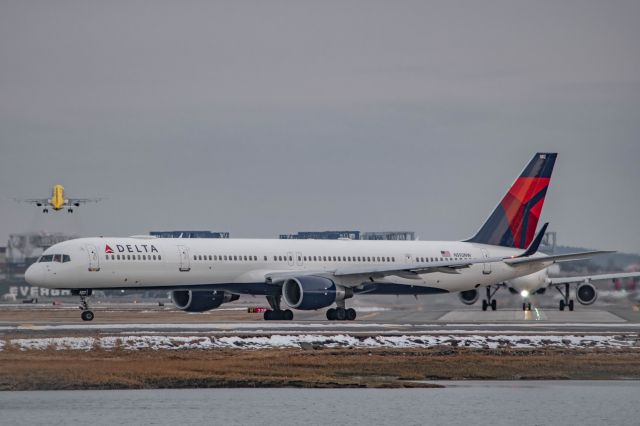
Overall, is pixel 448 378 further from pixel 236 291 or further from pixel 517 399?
pixel 236 291

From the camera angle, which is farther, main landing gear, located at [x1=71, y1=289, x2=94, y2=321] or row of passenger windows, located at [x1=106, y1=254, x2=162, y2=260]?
row of passenger windows, located at [x1=106, y1=254, x2=162, y2=260]

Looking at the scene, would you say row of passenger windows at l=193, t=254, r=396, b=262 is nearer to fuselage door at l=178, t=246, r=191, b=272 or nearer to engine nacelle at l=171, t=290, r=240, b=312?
fuselage door at l=178, t=246, r=191, b=272

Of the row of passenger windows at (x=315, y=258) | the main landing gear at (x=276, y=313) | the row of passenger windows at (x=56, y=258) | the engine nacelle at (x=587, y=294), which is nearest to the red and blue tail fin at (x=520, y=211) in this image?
the row of passenger windows at (x=315, y=258)

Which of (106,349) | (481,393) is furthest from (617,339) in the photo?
(106,349)

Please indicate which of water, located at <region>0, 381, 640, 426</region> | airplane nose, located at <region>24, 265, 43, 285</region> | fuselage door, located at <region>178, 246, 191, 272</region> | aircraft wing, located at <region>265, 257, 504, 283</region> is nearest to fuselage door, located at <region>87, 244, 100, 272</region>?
airplane nose, located at <region>24, 265, 43, 285</region>

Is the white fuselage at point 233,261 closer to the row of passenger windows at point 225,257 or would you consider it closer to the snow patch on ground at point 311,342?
the row of passenger windows at point 225,257

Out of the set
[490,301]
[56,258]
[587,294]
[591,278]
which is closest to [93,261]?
[56,258]

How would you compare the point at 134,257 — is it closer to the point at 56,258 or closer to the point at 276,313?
the point at 56,258

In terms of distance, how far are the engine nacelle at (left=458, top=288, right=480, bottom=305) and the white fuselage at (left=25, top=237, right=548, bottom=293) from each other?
5330mm

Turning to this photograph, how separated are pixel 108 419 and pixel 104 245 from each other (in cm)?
3518

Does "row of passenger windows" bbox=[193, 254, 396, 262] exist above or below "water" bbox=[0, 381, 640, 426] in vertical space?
above

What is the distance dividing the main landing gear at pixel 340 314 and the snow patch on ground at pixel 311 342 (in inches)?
770

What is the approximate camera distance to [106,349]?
147ft

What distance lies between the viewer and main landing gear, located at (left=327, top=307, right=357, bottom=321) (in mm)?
70375
